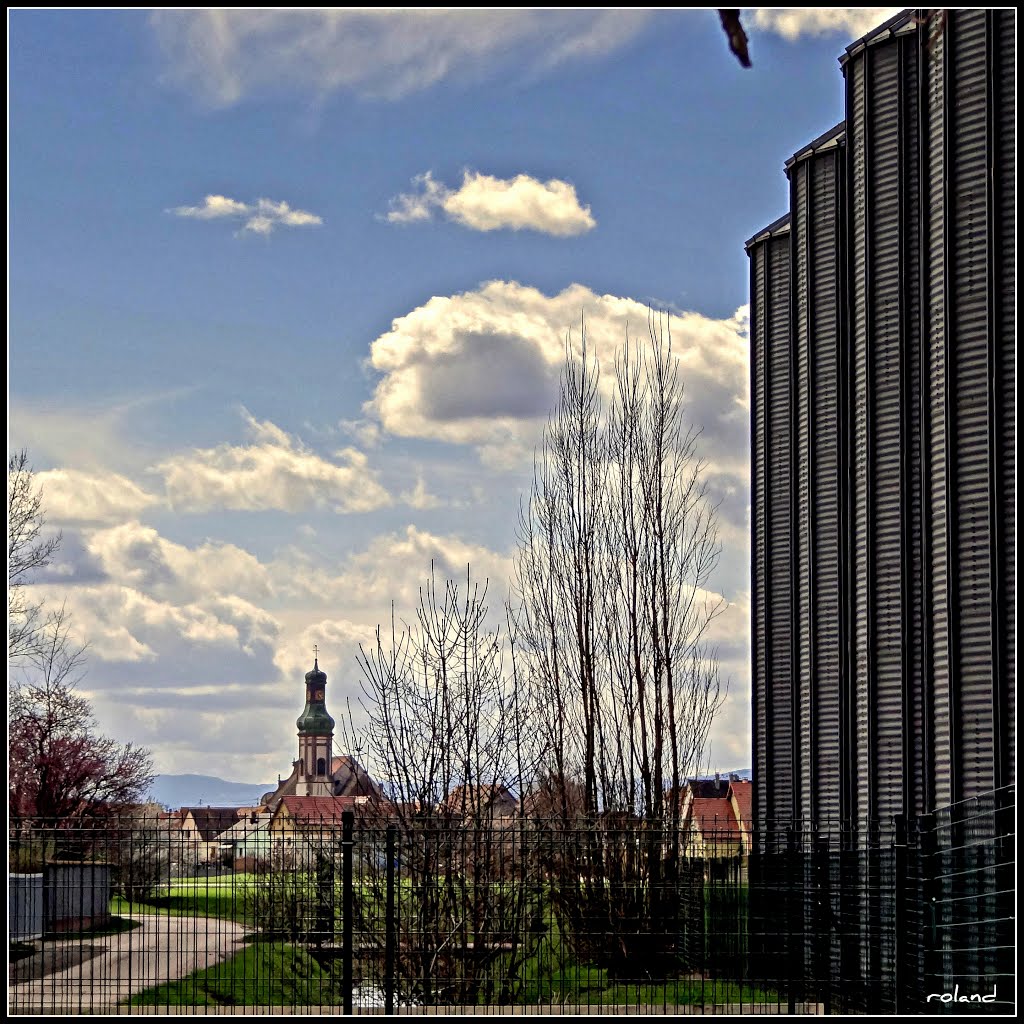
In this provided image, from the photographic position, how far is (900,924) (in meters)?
11.0

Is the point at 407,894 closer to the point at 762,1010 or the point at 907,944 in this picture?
the point at 762,1010

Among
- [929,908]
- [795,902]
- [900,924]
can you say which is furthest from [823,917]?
[929,908]

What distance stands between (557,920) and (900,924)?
363 centimetres

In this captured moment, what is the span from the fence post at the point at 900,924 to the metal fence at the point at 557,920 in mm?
19

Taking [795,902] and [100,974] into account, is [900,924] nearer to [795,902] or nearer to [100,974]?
[795,902]

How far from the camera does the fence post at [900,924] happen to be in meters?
10.7

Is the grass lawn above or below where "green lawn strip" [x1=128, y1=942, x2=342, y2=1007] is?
above

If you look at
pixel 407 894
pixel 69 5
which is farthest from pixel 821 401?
pixel 69 5

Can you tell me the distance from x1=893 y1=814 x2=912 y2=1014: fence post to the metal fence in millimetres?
19

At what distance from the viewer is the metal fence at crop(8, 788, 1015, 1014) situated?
10664mm

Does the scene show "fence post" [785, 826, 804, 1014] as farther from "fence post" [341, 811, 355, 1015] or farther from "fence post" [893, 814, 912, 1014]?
"fence post" [341, 811, 355, 1015]

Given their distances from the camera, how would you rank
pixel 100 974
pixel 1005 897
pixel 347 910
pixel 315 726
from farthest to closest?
1. pixel 315 726
2. pixel 100 974
3. pixel 347 910
4. pixel 1005 897

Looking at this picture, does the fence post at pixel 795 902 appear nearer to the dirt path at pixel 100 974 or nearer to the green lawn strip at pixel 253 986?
the green lawn strip at pixel 253 986

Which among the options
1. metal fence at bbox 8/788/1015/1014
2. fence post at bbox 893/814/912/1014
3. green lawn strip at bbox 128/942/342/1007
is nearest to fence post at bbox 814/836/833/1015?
metal fence at bbox 8/788/1015/1014
